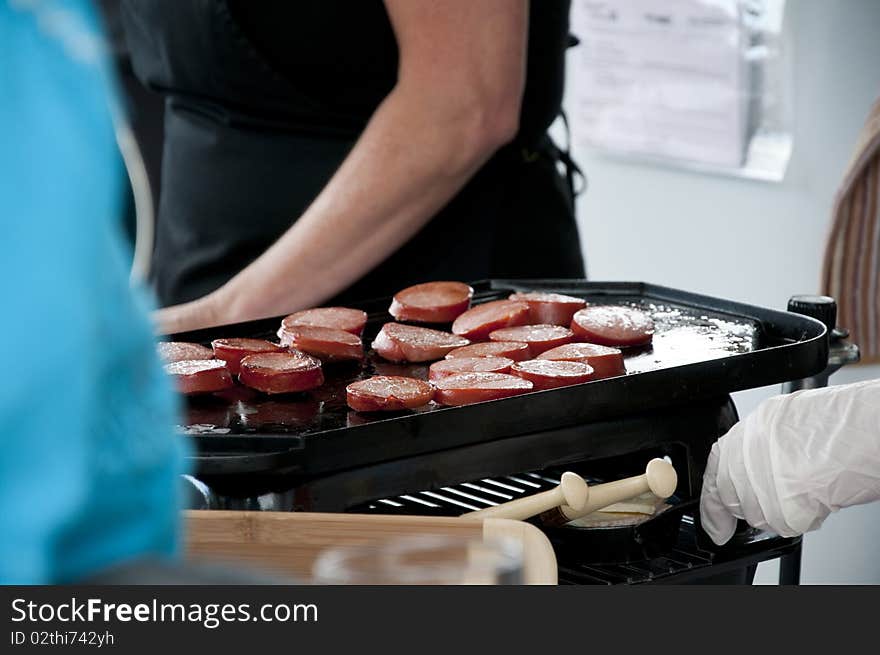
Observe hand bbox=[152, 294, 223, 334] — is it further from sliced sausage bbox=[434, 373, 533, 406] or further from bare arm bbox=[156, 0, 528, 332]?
sliced sausage bbox=[434, 373, 533, 406]

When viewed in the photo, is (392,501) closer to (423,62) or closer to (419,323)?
(419,323)

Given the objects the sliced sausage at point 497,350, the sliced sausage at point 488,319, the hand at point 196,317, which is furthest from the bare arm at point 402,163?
the sliced sausage at point 497,350

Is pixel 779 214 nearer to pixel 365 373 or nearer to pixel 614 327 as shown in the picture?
pixel 614 327

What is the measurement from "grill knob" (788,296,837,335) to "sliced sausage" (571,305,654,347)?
19 cm

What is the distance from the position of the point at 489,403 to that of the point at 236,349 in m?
0.39

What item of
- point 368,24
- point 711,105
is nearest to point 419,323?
point 368,24

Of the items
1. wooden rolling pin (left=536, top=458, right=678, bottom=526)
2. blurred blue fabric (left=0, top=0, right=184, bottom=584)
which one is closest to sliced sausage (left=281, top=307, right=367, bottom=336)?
wooden rolling pin (left=536, top=458, right=678, bottom=526)

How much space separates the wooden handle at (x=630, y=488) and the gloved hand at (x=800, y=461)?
110 mm

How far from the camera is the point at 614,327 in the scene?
148cm

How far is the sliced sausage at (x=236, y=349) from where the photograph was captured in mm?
1412

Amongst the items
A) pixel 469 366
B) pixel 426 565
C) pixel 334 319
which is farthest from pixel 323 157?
pixel 426 565

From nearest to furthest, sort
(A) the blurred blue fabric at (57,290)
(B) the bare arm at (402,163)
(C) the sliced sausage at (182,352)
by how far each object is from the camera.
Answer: (A) the blurred blue fabric at (57,290) < (C) the sliced sausage at (182,352) < (B) the bare arm at (402,163)

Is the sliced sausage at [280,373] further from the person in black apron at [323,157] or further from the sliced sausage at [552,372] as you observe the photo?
the person in black apron at [323,157]

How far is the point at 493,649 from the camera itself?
0.62 meters
